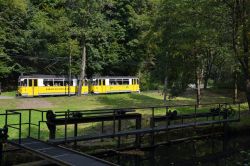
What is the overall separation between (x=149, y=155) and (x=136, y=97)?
1207 inches

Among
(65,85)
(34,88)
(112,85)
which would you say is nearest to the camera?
(34,88)

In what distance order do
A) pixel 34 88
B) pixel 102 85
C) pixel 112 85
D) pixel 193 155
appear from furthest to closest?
1. pixel 112 85
2. pixel 102 85
3. pixel 34 88
4. pixel 193 155

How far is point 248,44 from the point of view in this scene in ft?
74.2

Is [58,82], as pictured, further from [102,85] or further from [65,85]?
[102,85]

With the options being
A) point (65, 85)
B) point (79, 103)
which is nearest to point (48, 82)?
point (65, 85)

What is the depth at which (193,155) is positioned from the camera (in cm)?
1850

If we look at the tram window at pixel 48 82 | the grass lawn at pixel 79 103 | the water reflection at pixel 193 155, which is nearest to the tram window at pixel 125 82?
the grass lawn at pixel 79 103

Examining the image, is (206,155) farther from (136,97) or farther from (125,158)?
(136,97)

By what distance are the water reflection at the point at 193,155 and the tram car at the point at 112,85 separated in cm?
3077

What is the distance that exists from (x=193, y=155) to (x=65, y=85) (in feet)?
107

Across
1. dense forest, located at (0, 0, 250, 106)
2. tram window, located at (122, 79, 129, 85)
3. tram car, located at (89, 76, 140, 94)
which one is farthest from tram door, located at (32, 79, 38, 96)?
tram window, located at (122, 79, 129, 85)

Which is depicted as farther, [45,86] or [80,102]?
[45,86]

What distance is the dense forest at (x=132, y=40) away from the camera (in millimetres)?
22781

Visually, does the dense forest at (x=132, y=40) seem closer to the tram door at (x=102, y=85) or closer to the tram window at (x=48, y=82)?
the tram door at (x=102, y=85)
